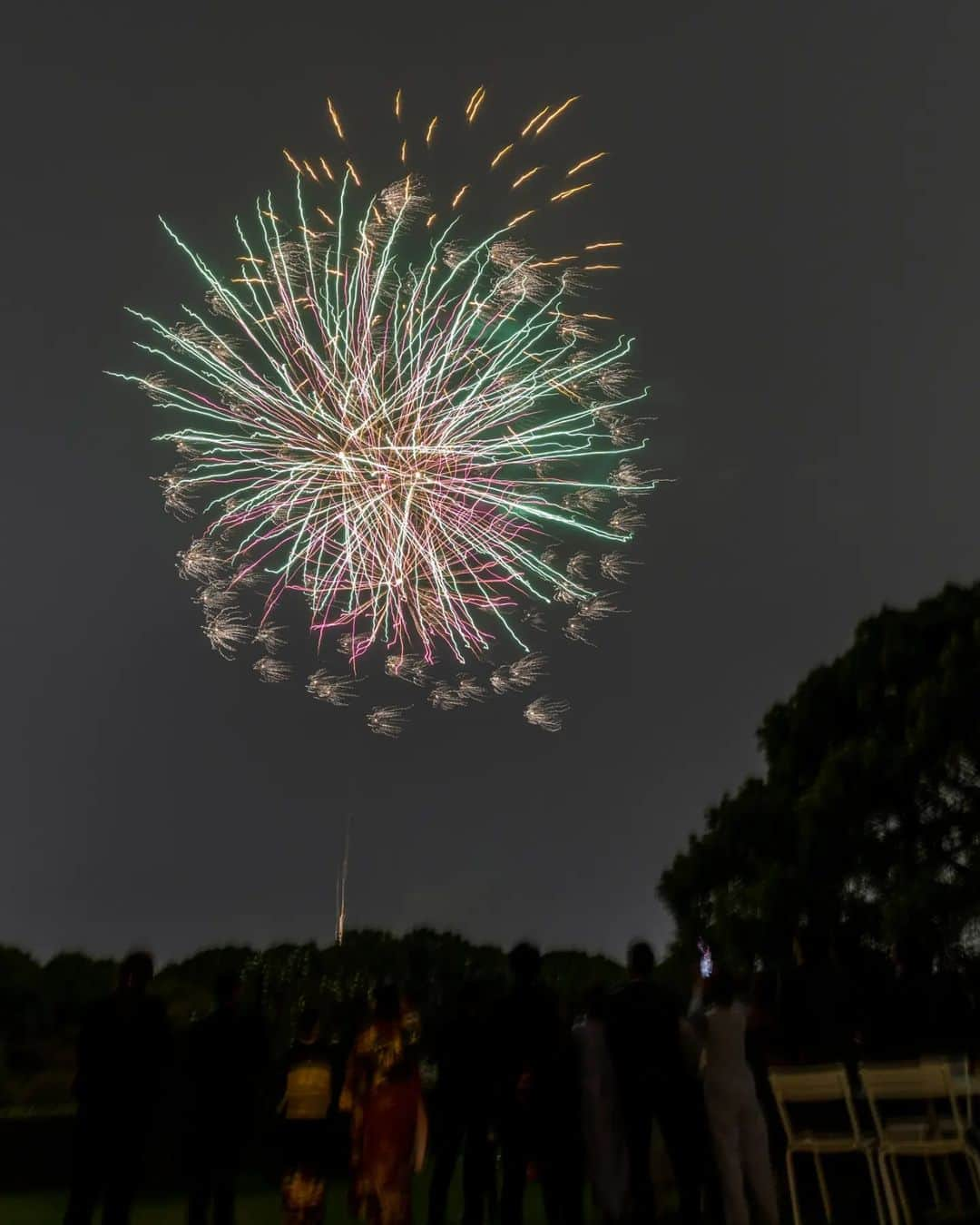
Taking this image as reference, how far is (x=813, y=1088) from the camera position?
7121 millimetres

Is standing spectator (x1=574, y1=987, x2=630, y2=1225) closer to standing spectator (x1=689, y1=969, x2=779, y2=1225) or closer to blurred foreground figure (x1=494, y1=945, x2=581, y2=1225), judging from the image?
blurred foreground figure (x1=494, y1=945, x2=581, y2=1225)

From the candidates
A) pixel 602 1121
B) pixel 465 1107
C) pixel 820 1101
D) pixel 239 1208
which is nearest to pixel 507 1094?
pixel 465 1107

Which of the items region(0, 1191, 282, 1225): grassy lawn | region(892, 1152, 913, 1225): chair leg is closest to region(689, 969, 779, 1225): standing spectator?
region(892, 1152, 913, 1225): chair leg

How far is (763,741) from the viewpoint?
99.3ft

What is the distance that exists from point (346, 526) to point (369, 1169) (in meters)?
12.0

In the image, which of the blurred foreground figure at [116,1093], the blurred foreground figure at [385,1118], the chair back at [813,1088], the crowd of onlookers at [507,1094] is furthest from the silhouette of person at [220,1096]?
the chair back at [813,1088]

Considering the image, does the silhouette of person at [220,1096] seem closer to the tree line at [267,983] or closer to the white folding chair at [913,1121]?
the tree line at [267,983]

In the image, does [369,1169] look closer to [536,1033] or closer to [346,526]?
[536,1033]

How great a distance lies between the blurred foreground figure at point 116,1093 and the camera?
6641 mm

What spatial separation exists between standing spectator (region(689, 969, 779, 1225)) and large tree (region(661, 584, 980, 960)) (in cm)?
1796

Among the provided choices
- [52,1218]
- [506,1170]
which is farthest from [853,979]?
[52,1218]

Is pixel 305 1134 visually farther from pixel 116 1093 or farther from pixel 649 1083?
pixel 649 1083

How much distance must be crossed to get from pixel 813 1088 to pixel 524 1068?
173 cm

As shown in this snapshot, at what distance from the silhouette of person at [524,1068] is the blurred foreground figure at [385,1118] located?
2.00 ft
